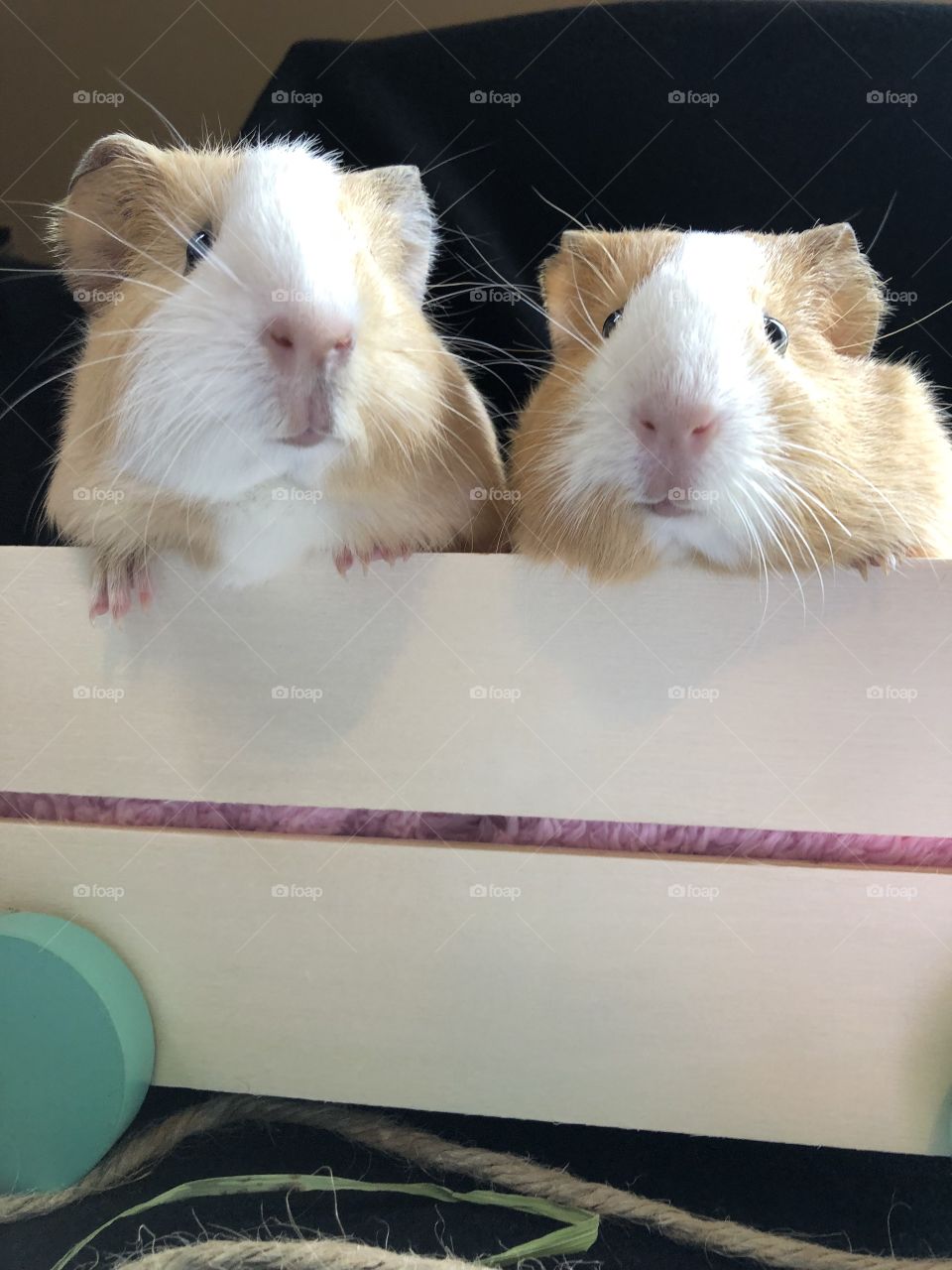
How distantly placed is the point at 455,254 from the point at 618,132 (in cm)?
37

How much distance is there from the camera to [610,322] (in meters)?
0.87

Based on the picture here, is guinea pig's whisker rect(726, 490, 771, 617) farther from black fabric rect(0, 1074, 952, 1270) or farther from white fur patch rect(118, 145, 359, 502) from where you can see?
black fabric rect(0, 1074, 952, 1270)

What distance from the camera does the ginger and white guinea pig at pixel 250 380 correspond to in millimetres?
717

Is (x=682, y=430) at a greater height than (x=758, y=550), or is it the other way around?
(x=682, y=430)

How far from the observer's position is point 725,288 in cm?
80

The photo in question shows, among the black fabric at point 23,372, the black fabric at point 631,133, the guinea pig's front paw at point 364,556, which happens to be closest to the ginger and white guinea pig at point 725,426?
the guinea pig's front paw at point 364,556

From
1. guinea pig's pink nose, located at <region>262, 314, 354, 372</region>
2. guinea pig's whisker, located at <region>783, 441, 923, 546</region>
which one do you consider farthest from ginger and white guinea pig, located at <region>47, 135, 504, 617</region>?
guinea pig's whisker, located at <region>783, 441, 923, 546</region>

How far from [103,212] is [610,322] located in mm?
538

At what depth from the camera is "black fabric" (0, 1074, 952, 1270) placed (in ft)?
2.63

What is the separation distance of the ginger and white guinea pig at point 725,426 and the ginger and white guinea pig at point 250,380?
0.13 meters

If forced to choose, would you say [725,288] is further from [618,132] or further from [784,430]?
[618,132]

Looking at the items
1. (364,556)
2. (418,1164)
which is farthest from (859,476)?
(418,1164)

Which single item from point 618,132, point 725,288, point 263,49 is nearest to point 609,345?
point 725,288

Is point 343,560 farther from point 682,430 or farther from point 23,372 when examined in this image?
point 23,372
